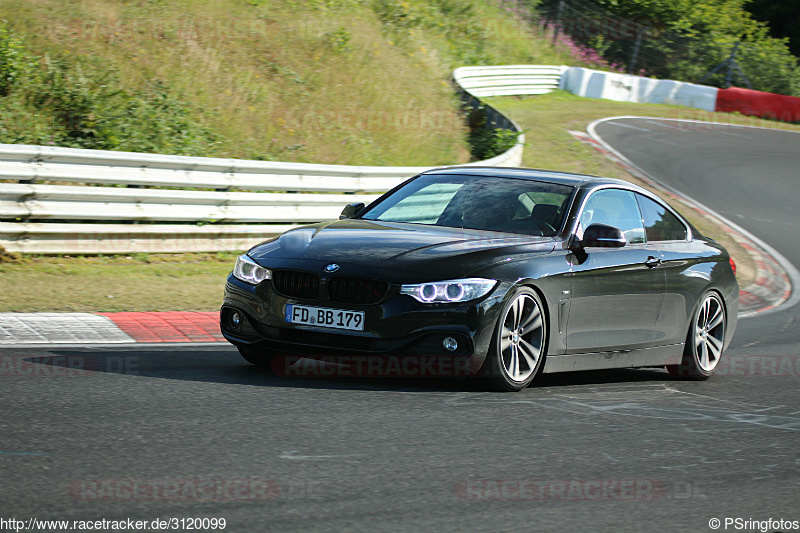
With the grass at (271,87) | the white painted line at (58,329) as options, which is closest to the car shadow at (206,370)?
the white painted line at (58,329)

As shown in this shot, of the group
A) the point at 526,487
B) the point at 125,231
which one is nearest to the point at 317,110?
the point at 125,231

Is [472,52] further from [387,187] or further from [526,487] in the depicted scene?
[526,487]

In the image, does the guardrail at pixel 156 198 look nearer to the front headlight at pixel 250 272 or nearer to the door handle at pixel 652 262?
the front headlight at pixel 250 272

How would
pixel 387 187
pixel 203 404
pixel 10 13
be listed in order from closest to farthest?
1. pixel 203 404
2. pixel 387 187
3. pixel 10 13

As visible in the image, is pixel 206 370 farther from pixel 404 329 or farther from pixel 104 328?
pixel 104 328

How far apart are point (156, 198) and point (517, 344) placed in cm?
644

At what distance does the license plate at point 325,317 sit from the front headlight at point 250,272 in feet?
1.01

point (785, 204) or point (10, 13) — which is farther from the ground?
point (10, 13)

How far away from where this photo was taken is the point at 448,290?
21.5 ft

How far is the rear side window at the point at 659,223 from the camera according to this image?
27.6 ft

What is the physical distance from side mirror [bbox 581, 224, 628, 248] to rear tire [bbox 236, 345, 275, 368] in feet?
7.41

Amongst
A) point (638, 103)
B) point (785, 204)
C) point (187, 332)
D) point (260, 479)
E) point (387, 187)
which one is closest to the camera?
point (260, 479)

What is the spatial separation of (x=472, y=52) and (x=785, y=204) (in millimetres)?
19986

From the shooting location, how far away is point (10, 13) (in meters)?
20.1
